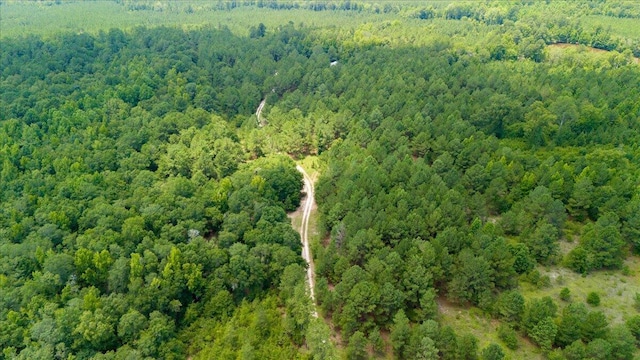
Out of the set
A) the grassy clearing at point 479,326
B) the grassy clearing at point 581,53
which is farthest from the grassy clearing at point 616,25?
the grassy clearing at point 479,326

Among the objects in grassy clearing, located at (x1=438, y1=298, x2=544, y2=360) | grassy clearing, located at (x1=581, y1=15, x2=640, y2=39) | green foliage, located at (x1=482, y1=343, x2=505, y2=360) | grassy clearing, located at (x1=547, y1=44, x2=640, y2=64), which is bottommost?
grassy clearing, located at (x1=438, y1=298, x2=544, y2=360)

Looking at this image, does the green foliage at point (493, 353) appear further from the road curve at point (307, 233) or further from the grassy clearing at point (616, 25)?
the grassy clearing at point (616, 25)

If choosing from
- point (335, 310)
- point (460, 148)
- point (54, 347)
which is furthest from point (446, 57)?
point (54, 347)

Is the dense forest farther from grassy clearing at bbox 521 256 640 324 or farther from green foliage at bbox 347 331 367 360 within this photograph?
grassy clearing at bbox 521 256 640 324

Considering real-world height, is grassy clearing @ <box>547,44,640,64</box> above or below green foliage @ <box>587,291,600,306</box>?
above

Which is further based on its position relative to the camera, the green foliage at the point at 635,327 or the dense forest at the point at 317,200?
the green foliage at the point at 635,327

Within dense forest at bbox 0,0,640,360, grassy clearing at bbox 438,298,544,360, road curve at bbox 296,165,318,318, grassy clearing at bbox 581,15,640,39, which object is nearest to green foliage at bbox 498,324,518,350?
dense forest at bbox 0,0,640,360
